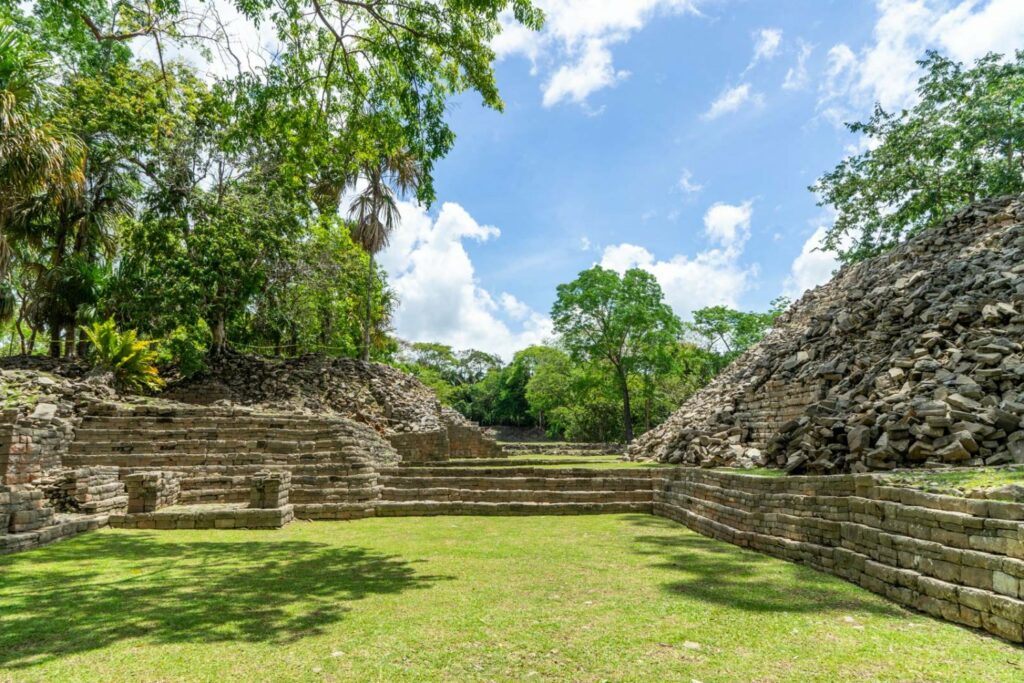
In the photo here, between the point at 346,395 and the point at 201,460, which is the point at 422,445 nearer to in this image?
the point at 346,395

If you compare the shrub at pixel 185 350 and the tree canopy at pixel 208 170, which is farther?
the shrub at pixel 185 350

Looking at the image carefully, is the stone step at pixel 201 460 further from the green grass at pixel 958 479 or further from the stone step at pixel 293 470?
the green grass at pixel 958 479

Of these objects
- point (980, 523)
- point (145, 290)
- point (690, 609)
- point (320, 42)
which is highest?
point (320, 42)

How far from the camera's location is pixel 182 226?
1741 centimetres

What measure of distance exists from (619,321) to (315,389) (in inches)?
558

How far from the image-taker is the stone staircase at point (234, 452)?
10.2 metres

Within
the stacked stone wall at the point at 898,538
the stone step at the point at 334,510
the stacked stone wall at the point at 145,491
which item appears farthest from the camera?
the stone step at the point at 334,510

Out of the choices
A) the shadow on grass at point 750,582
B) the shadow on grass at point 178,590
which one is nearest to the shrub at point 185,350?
the shadow on grass at point 178,590

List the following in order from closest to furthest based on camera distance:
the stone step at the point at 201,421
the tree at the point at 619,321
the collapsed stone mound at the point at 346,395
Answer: the stone step at the point at 201,421 → the collapsed stone mound at the point at 346,395 → the tree at the point at 619,321

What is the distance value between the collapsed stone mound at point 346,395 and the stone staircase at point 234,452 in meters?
3.35

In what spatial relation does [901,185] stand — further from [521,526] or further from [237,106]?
[237,106]

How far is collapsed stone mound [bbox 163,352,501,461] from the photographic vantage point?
1641 cm

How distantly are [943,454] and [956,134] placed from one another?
1881 cm

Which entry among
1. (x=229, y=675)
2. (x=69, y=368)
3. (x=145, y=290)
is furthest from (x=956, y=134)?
(x=69, y=368)
